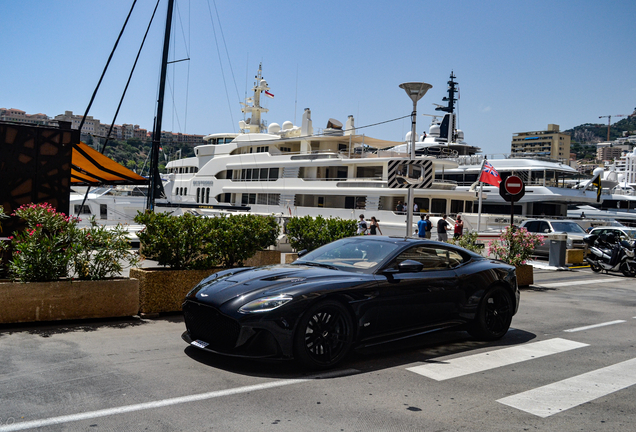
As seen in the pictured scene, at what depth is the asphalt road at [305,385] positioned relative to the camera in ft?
13.0

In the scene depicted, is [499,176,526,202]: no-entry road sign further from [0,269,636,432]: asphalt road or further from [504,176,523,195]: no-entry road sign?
[0,269,636,432]: asphalt road

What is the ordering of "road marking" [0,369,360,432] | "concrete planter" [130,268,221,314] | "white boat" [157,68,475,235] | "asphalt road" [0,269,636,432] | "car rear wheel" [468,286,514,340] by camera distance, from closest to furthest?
"road marking" [0,369,360,432], "asphalt road" [0,269,636,432], "car rear wheel" [468,286,514,340], "concrete planter" [130,268,221,314], "white boat" [157,68,475,235]

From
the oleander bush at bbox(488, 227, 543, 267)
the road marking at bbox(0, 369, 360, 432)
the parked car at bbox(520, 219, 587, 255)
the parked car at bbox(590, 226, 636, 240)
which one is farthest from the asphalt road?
the parked car at bbox(520, 219, 587, 255)

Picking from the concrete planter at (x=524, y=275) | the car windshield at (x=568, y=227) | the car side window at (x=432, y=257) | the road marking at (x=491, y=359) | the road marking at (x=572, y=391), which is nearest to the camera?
the road marking at (x=572, y=391)

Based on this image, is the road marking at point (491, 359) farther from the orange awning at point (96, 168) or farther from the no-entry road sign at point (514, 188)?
the orange awning at point (96, 168)

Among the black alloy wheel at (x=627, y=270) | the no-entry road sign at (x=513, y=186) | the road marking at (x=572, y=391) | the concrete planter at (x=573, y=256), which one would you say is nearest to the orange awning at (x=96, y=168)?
the no-entry road sign at (x=513, y=186)

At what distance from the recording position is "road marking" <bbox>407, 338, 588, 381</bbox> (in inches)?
213

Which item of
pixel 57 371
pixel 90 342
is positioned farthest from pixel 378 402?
pixel 90 342

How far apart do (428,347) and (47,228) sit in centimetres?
529

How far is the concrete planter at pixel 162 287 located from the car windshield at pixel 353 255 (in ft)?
7.07

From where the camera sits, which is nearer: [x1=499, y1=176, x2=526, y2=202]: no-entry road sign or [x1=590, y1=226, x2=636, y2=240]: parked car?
[x1=499, y1=176, x2=526, y2=202]: no-entry road sign

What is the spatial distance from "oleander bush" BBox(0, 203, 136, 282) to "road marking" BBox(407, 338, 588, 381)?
440 cm

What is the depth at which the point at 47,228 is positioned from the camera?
707 cm

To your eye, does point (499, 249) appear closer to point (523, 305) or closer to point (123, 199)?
point (523, 305)
